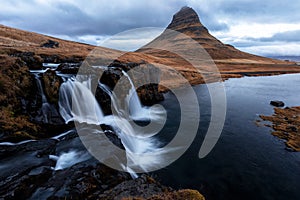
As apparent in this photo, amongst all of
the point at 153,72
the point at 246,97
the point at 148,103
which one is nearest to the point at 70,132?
the point at 148,103

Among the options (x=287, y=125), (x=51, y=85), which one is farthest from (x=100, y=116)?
(x=287, y=125)

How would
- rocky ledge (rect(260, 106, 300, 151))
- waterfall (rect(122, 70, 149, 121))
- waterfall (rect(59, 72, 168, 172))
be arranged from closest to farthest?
waterfall (rect(59, 72, 168, 172))
rocky ledge (rect(260, 106, 300, 151))
waterfall (rect(122, 70, 149, 121))

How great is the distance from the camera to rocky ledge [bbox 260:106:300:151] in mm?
17297

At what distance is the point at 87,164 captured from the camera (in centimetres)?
1031

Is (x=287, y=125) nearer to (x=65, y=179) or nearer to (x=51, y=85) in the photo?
(x=65, y=179)

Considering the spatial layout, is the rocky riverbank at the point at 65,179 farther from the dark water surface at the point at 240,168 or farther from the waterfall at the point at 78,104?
the waterfall at the point at 78,104

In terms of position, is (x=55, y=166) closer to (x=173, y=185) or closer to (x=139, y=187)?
(x=139, y=187)

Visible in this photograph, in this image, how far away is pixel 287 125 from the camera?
21.2 metres

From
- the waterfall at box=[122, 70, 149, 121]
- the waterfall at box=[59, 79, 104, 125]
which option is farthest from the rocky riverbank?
the waterfall at box=[122, 70, 149, 121]

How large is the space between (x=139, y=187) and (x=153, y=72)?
1148 inches

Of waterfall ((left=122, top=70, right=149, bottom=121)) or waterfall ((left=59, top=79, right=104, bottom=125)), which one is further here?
waterfall ((left=122, top=70, right=149, bottom=121))

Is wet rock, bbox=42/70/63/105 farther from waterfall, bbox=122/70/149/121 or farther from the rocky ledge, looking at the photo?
the rocky ledge

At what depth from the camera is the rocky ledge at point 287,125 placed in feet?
56.7

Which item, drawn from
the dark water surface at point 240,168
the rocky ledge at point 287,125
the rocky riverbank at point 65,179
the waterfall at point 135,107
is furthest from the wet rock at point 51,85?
the rocky ledge at point 287,125
